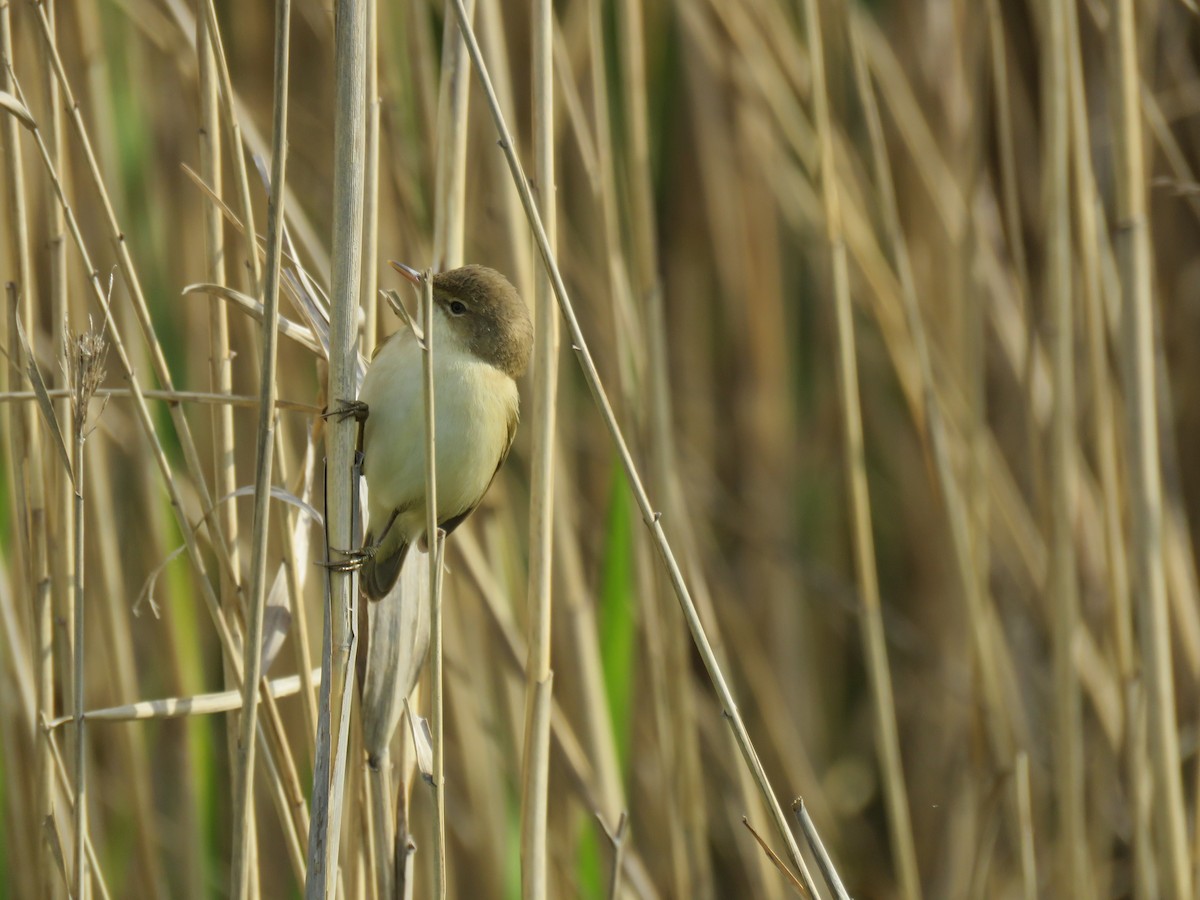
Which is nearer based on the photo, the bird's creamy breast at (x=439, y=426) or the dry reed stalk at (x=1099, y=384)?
the bird's creamy breast at (x=439, y=426)

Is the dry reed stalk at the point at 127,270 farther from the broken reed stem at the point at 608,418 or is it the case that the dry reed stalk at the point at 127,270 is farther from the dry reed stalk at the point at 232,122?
the broken reed stem at the point at 608,418

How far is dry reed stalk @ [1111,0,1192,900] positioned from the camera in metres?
1.86

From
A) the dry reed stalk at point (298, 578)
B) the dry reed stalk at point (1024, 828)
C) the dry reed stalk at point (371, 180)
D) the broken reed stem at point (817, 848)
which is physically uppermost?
the dry reed stalk at point (371, 180)

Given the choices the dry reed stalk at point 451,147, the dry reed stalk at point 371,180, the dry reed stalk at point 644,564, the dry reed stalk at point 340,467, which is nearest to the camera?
the dry reed stalk at point 340,467

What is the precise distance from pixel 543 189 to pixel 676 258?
1636mm

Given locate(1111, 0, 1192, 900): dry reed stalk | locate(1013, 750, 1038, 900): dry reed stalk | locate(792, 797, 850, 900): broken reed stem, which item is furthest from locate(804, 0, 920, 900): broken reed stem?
locate(792, 797, 850, 900): broken reed stem

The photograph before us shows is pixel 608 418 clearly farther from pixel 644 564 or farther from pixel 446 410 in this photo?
pixel 644 564

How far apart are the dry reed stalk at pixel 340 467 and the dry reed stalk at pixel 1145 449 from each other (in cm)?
118

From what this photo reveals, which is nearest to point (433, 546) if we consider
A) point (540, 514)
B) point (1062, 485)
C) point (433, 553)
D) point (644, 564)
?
point (433, 553)

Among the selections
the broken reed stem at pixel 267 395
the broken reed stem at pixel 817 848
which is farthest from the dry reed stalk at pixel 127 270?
the broken reed stem at pixel 817 848

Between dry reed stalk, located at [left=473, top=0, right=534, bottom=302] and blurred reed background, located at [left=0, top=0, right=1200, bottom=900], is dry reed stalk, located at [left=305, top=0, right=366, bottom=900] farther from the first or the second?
dry reed stalk, located at [left=473, top=0, right=534, bottom=302]

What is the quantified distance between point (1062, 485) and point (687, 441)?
1.36 meters

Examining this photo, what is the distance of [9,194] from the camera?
1.52 m

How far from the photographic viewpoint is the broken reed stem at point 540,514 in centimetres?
152
